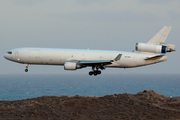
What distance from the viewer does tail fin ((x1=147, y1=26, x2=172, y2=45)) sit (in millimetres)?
58812

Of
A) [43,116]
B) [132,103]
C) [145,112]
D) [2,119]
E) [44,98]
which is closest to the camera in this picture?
[2,119]

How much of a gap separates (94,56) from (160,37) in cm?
1578

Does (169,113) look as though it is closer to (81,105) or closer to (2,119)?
(81,105)

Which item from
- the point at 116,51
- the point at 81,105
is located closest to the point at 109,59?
the point at 116,51

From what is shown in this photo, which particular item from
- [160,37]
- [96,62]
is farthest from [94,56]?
[160,37]

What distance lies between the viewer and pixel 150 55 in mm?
57969

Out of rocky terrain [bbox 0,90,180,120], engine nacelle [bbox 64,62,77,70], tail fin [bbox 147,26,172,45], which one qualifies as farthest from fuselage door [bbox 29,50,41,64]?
tail fin [bbox 147,26,172,45]

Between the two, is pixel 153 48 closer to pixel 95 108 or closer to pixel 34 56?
pixel 95 108

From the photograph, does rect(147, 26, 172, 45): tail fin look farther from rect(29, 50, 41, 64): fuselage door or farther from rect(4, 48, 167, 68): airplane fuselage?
rect(29, 50, 41, 64): fuselage door

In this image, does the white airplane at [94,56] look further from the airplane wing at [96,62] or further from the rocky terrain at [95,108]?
the rocky terrain at [95,108]

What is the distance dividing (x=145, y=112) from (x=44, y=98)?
21.9 meters

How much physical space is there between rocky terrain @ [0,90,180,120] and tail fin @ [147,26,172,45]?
39.2 feet

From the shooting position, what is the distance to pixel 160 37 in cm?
5894

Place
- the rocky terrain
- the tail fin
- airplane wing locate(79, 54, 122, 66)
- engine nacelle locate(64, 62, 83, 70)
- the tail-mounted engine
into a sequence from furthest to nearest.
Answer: the tail fin → the tail-mounted engine → engine nacelle locate(64, 62, 83, 70) → airplane wing locate(79, 54, 122, 66) → the rocky terrain
